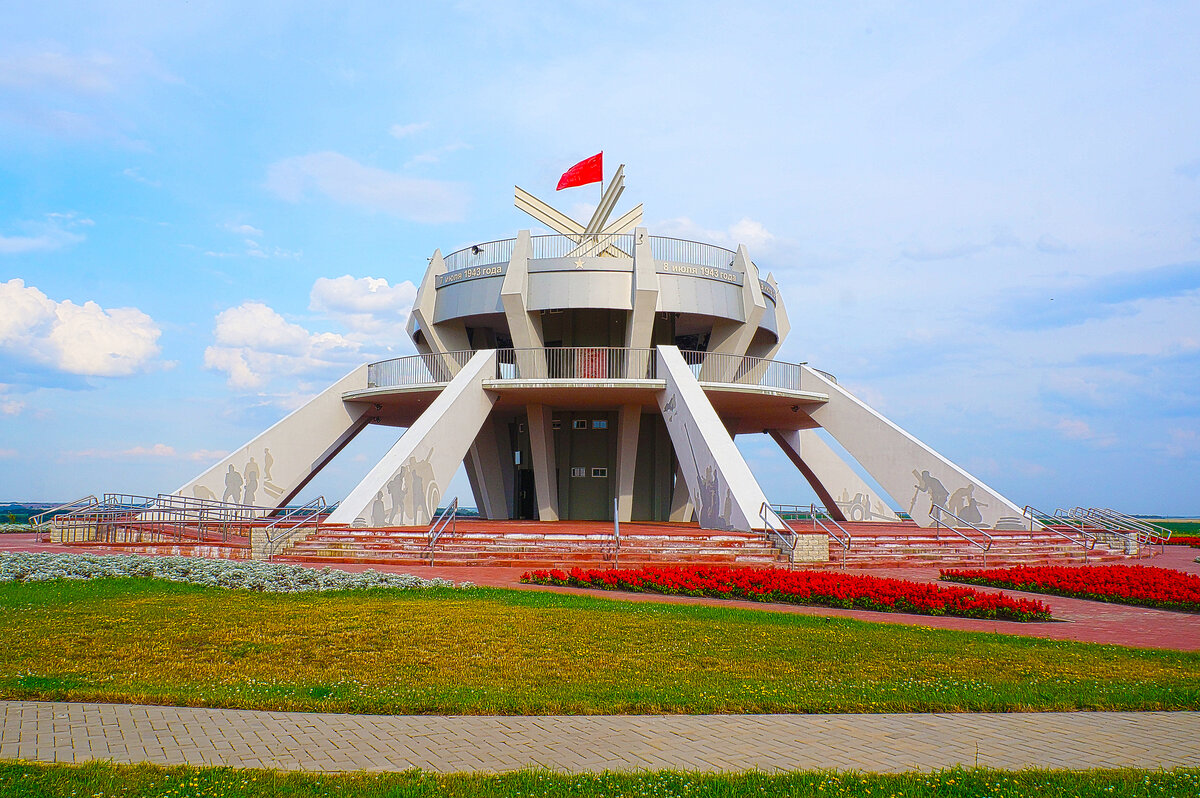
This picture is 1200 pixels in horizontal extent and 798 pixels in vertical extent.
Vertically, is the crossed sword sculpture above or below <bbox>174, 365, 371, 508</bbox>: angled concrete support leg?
above

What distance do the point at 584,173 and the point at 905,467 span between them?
12.5 metres

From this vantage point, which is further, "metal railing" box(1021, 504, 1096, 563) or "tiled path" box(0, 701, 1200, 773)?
"metal railing" box(1021, 504, 1096, 563)

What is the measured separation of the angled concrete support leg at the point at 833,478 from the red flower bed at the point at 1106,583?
45.1 feet

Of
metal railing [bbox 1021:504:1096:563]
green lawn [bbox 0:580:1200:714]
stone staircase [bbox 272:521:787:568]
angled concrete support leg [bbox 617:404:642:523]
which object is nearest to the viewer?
green lawn [bbox 0:580:1200:714]

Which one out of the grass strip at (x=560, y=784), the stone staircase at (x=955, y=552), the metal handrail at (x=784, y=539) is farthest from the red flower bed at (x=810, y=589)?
the grass strip at (x=560, y=784)

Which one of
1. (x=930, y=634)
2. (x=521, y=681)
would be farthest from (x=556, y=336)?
(x=521, y=681)

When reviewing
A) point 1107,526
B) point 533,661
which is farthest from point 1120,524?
Answer: point 533,661

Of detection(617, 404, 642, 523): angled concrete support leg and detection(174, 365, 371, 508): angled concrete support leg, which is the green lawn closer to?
detection(174, 365, 371, 508): angled concrete support leg

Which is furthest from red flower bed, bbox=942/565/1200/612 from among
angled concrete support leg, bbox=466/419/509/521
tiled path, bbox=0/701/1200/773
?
angled concrete support leg, bbox=466/419/509/521

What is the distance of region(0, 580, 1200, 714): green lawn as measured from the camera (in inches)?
229

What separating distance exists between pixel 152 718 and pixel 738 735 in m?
3.55

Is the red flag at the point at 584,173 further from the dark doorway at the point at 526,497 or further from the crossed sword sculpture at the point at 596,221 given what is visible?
the dark doorway at the point at 526,497

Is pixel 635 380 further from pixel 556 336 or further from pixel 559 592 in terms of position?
pixel 559 592

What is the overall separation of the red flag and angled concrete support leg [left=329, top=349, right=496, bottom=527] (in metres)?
6.42
